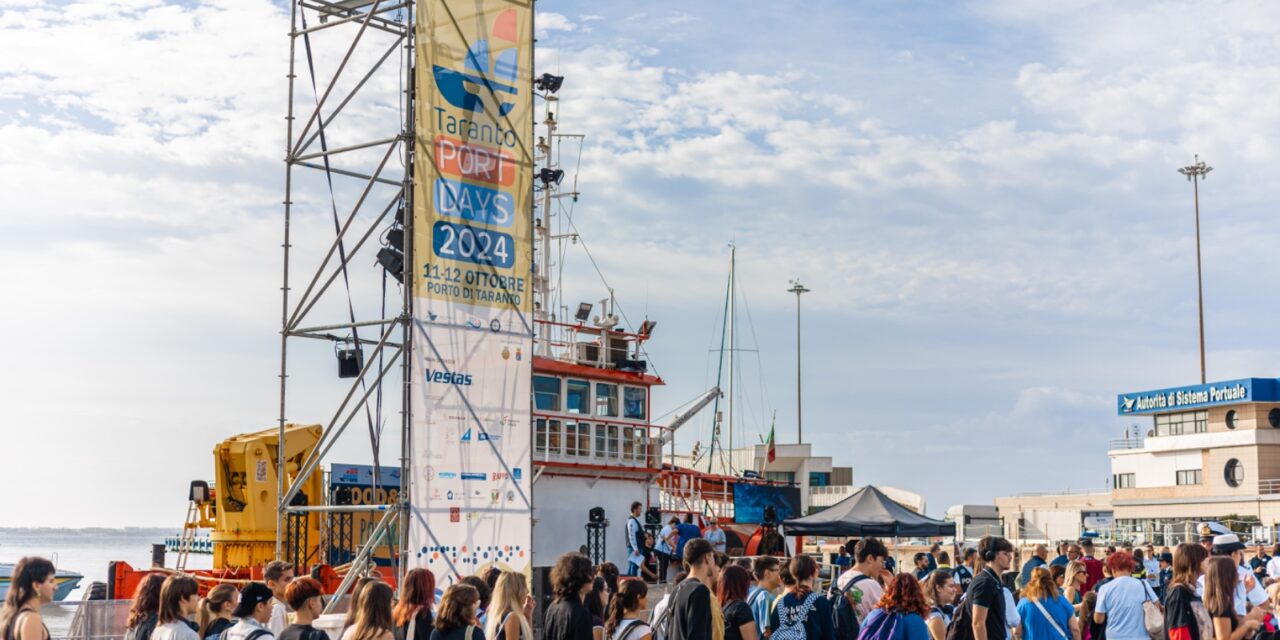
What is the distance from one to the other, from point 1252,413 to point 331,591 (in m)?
47.0

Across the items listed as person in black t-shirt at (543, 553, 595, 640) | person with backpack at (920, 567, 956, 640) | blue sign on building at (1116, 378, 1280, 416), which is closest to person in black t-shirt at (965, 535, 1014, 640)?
person with backpack at (920, 567, 956, 640)

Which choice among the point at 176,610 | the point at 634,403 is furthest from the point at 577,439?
the point at 176,610

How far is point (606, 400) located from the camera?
30.6m

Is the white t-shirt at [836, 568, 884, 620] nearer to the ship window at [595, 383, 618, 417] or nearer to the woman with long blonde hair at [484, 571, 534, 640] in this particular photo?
the woman with long blonde hair at [484, 571, 534, 640]

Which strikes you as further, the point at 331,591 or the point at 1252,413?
the point at 1252,413

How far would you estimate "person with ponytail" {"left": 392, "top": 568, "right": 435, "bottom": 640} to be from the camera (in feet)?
29.1

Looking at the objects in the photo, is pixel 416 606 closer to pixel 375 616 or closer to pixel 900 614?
pixel 375 616

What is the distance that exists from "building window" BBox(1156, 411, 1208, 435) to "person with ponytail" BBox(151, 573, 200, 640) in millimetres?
57866

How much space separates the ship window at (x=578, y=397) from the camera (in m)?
29.8

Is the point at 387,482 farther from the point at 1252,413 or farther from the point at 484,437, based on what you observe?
the point at 1252,413

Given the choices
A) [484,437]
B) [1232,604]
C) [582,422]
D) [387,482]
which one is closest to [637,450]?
[582,422]

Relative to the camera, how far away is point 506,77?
67.1ft

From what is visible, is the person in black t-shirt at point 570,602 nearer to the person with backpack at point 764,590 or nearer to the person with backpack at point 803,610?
the person with backpack at point 803,610

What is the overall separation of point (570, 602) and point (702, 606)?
931 mm
